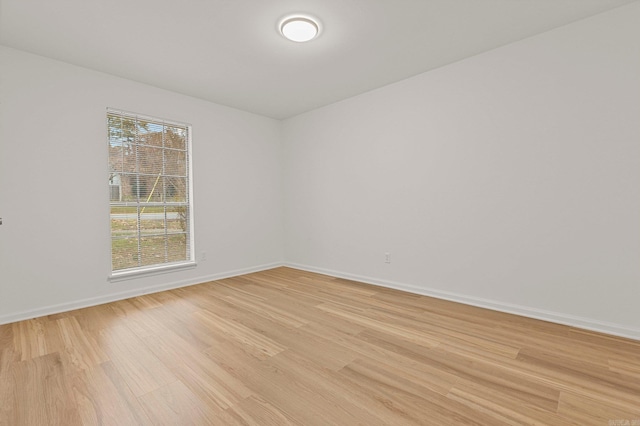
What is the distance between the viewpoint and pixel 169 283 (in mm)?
3855

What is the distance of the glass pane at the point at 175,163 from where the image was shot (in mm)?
3959

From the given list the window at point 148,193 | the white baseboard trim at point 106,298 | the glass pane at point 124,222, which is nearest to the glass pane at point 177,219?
the window at point 148,193

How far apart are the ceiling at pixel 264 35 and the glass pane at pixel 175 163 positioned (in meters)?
0.92

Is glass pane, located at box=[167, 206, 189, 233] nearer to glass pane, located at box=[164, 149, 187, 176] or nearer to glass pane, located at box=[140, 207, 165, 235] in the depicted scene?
glass pane, located at box=[140, 207, 165, 235]

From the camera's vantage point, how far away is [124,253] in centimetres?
357

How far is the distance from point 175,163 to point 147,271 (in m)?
1.53

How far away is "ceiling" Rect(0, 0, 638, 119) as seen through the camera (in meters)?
2.28

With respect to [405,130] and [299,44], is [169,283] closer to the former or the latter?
[299,44]

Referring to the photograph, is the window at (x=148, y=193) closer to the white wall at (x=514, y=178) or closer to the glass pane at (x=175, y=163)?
the glass pane at (x=175, y=163)

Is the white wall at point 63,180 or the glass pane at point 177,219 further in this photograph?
the glass pane at point 177,219

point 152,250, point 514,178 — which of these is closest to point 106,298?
Result: point 152,250

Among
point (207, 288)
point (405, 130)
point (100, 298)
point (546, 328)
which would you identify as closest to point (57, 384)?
point (100, 298)

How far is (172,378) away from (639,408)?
2.62 meters

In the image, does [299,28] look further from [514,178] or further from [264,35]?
[514,178]
